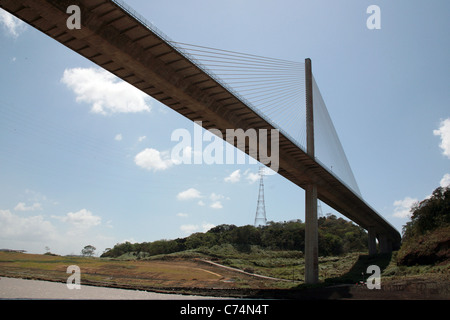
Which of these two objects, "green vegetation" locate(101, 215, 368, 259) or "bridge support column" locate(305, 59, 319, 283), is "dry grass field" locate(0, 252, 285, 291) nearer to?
"bridge support column" locate(305, 59, 319, 283)

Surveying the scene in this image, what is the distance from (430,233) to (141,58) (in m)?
39.6

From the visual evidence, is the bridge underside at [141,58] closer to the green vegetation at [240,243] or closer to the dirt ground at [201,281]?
the dirt ground at [201,281]

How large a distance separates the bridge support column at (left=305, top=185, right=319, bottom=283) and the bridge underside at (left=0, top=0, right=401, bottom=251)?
10508mm

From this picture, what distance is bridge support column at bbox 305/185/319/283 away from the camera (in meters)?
40.7

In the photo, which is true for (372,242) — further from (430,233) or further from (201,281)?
(201,281)

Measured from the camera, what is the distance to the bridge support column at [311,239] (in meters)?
40.7

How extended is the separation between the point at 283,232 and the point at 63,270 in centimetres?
4747

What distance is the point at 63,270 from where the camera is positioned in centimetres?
4728

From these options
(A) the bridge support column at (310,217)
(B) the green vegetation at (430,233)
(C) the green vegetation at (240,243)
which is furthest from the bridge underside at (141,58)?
(C) the green vegetation at (240,243)

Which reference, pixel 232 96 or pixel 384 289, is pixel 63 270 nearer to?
pixel 232 96

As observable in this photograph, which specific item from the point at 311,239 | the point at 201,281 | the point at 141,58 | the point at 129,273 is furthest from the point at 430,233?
the point at 141,58

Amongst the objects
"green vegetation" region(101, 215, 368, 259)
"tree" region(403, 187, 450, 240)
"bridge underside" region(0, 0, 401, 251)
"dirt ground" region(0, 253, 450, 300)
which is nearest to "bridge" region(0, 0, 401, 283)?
"bridge underside" region(0, 0, 401, 251)

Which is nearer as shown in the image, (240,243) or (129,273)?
(129,273)

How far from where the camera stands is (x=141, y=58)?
21547mm
